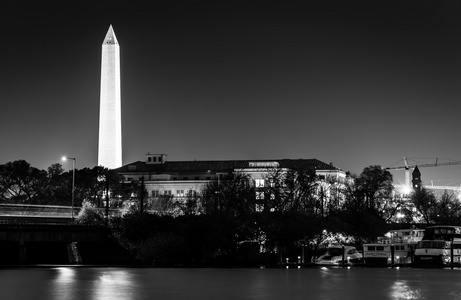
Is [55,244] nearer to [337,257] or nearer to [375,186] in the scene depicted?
[337,257]

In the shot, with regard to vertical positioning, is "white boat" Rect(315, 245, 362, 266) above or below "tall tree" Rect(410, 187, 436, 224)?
below

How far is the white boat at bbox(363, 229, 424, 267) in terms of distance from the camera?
7075 cm

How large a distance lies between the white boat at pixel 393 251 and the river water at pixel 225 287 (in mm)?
20398

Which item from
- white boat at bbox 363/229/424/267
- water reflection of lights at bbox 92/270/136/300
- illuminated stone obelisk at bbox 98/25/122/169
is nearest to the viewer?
water reflection of lights at bbox 92/270/136/300

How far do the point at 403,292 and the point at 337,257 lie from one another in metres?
41.0

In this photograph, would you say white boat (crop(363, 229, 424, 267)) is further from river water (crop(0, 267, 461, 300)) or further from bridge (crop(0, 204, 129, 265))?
bridge (crop(0, 204, 129, 265))

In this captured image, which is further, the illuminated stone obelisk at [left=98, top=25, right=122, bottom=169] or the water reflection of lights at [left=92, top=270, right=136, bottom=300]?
the illuminated stone obelisk at [left=98, top=25, right=122, bottom=169]

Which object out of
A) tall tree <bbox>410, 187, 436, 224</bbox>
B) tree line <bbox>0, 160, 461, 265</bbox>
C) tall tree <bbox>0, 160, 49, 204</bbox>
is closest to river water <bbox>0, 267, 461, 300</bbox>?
tree line <bbox>0, 160, 461, 265</bbox>

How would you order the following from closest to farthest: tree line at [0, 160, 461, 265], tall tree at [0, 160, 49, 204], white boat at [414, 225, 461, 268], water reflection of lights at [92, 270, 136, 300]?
1. water reflection of lights at [92, 270, 136, 300]
2. white boat at [414, 225, 461, 268]
3. tree line at [0, 160, 461, 265]
4. tall tree at [0, 160, 49, 204]

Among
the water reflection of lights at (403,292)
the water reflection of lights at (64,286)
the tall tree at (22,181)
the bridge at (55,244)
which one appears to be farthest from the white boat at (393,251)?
the tall tree at (22,181)

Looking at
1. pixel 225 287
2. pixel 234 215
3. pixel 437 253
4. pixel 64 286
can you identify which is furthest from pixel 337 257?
pixel 64 286

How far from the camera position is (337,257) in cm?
7875

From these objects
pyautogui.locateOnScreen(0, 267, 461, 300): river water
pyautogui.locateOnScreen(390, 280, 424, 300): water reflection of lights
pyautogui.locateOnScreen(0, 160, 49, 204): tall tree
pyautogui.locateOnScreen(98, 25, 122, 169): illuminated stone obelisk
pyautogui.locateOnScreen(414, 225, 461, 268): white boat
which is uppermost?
pyautogui.locateOnScreen(98, 25, 122, 169): illuminated stone obelisk

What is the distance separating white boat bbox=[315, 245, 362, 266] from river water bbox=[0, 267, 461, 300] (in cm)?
2416
